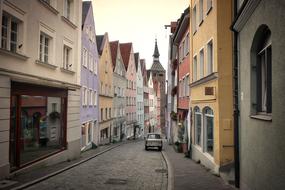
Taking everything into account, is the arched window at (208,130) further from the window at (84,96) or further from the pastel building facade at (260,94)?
the window at (84,96)

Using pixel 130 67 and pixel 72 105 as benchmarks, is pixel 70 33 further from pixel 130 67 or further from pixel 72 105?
pixel 130 67

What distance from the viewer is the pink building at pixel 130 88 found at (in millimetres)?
50562

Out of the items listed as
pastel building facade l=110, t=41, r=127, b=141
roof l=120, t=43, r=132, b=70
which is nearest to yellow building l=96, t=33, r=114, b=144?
pastel building facade l=110, t=41, r=127, b=141

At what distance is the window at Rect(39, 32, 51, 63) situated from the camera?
14.6 metres

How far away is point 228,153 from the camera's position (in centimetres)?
1238

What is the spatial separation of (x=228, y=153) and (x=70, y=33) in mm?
10777

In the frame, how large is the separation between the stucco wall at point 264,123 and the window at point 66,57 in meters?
10.8

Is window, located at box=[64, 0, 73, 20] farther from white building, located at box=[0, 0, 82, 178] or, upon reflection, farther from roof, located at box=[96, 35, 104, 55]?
roof, located at box=[96, 35, 104, 55]

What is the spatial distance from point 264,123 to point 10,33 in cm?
916

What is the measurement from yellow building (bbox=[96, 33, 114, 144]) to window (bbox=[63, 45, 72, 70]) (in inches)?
548

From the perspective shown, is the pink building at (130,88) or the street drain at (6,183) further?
the pink building at (130,88)

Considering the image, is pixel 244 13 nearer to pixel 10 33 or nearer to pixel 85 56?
pixel 10 33

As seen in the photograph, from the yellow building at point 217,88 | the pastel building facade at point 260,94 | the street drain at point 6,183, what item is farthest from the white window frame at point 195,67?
the street drain at point 6,183

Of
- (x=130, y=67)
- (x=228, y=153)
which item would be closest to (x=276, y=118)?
(x=228, y=153)
